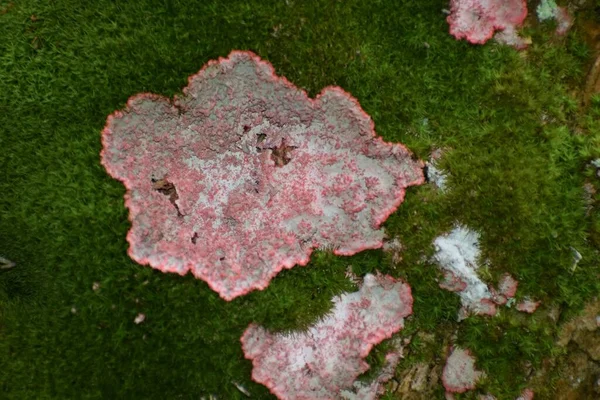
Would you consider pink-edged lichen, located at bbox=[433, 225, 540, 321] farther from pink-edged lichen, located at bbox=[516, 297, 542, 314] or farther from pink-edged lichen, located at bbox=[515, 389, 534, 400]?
pink-edged lichen, located at bbox=[515, 389, 534, 400]

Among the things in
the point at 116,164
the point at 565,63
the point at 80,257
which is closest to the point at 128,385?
the point at 80,257

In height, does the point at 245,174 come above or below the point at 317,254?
above

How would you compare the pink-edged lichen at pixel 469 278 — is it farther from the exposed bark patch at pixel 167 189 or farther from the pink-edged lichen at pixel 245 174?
the exposed bark patch at pixel 167 189

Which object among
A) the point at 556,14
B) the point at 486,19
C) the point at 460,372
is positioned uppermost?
the point at 556,14

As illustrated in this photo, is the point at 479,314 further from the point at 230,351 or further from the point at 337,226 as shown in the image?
the point at 230,351

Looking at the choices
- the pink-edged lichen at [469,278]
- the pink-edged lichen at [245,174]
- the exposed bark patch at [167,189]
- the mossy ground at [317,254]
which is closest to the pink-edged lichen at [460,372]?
the mossy ground at [317,254]

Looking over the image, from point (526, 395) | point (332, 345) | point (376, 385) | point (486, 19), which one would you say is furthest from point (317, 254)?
point (486, 19)

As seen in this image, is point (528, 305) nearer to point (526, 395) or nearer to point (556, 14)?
point (526, 395)
